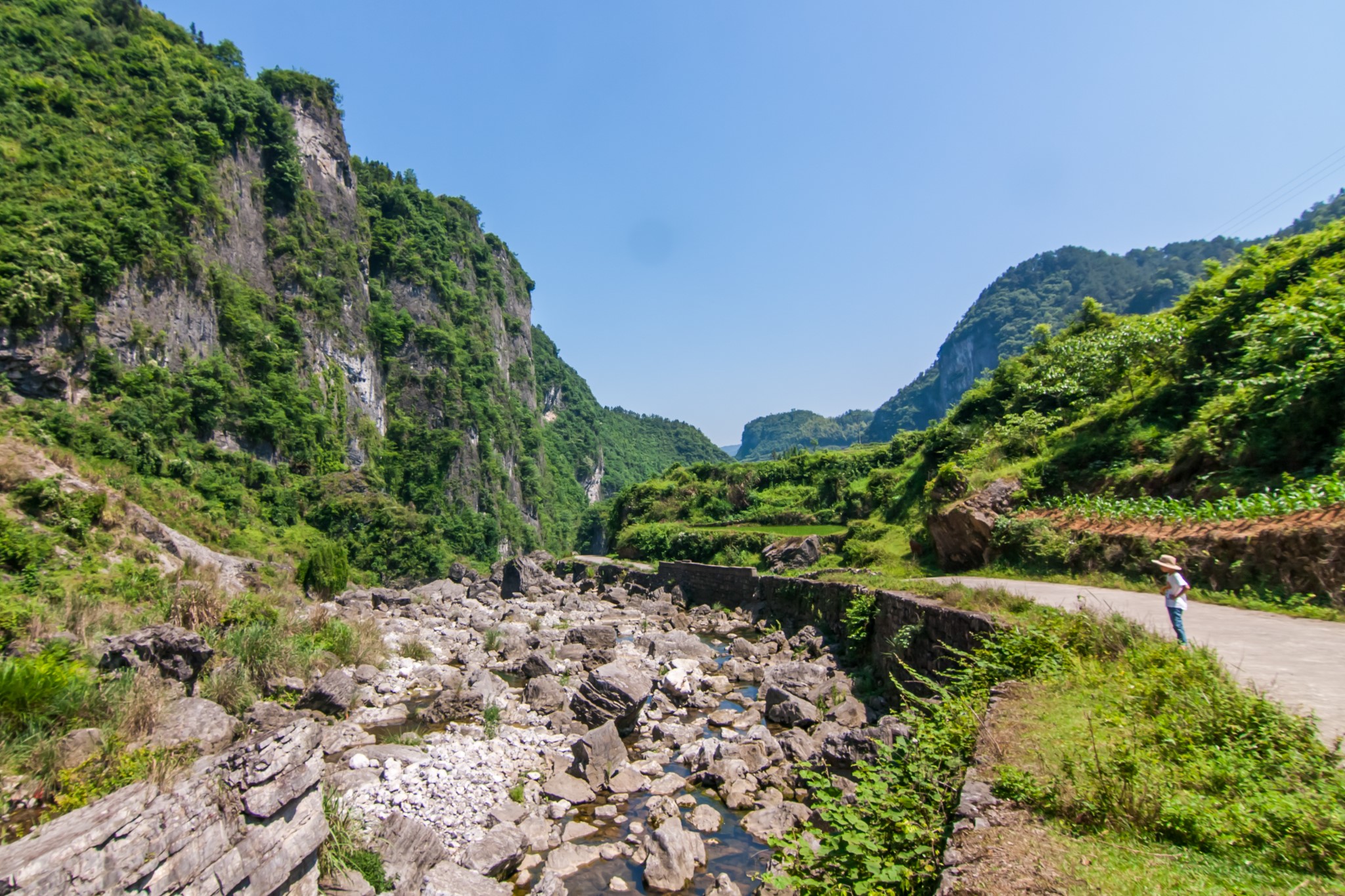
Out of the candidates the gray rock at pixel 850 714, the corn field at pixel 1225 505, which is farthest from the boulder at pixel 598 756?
the corn field at pixel 1225 505

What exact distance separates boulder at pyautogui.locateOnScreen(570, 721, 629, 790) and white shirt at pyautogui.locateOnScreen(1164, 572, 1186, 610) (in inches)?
288

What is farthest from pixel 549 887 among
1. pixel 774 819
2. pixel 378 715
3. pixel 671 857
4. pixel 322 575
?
pixel 322 575

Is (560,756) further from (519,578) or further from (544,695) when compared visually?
(519,578)

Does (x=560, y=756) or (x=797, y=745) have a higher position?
(x=797, y=745)

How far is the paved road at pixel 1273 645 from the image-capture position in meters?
4.78

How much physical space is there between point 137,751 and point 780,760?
7644mm

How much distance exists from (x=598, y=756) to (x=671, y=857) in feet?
9.26

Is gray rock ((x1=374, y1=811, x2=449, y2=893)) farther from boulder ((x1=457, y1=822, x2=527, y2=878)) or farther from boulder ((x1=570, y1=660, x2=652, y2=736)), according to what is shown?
boulder ((x1=570, y1=660, x2=652, y2=736))

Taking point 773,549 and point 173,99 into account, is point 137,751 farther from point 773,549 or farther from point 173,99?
point 173,99

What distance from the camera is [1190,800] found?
11.8ft

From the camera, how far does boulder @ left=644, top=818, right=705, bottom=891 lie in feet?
21.1

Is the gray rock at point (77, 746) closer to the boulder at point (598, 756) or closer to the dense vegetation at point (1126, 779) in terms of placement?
the boulder at point (598, 756)

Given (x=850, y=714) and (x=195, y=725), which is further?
(x=850, y=714)

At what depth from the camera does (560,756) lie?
9.65 m
